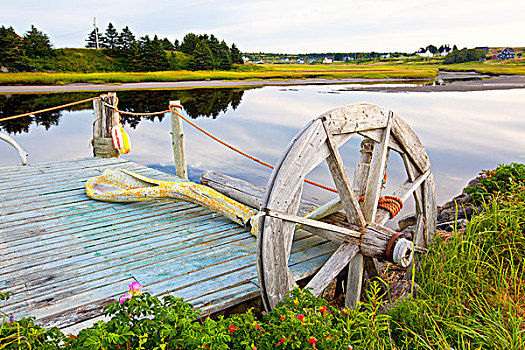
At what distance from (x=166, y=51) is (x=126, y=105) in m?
36.2

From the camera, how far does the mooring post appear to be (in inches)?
296

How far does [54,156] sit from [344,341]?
15663mm

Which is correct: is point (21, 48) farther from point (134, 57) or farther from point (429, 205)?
point (429, 205)

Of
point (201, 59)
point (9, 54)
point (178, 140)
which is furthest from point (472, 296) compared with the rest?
point (201, 59)

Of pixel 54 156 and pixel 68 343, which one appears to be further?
pixel 54 156

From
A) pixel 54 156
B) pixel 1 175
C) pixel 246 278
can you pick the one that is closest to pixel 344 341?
pixel 246 278

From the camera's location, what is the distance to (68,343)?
6.93 ft

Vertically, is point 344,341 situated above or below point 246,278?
above

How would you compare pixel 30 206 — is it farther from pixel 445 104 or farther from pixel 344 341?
pixel 445 104

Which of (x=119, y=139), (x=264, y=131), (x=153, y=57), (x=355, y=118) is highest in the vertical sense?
(x=153, y=57)

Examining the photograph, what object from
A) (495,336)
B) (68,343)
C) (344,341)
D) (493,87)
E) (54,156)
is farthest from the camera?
(493,87)

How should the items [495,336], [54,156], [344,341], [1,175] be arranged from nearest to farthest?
[344,341], [495,336], [1,175], [54,156]

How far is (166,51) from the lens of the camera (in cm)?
6044

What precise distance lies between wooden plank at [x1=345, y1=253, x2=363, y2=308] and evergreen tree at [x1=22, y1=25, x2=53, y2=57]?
59.1 metres
